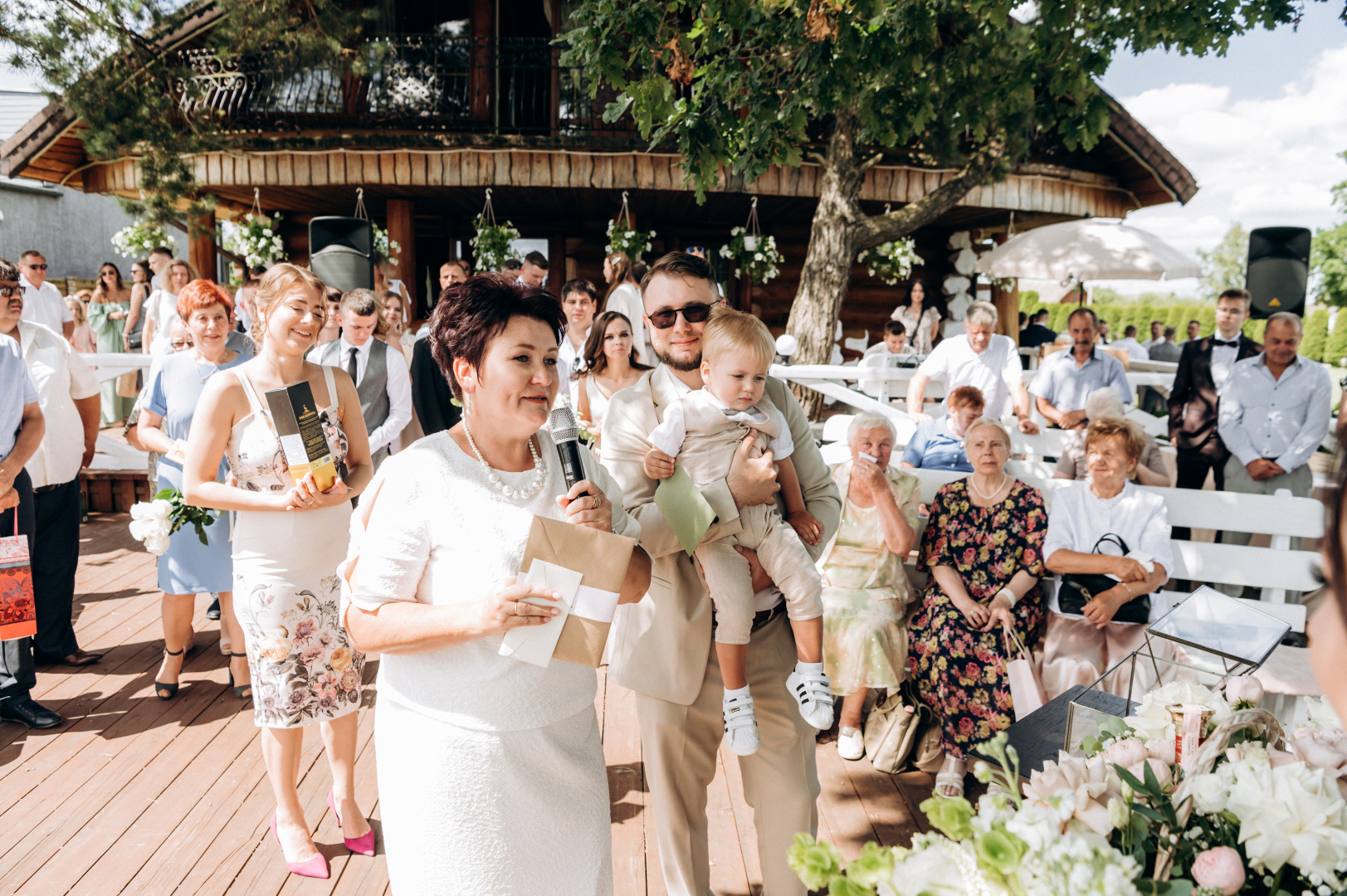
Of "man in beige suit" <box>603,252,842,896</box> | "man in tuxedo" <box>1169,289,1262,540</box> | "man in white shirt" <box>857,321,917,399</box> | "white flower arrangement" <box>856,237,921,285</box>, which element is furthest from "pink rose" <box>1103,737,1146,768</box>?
"white flower arrangement" <box>856,237,921,285</box>

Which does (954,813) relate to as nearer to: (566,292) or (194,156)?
(566,292)

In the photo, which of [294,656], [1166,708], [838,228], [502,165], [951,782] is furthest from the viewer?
[502,165]

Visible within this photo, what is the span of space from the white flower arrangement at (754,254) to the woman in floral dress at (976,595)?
25.6 ft

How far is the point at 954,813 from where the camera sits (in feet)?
3.31

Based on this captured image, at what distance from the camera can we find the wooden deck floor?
2.61 metres

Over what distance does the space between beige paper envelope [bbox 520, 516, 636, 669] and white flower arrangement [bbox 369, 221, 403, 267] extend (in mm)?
9924

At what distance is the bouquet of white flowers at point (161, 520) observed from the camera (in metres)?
3.20

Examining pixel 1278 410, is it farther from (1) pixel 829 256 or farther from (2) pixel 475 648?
(2) pixel 475 648

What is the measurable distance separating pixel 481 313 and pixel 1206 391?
5879 mm

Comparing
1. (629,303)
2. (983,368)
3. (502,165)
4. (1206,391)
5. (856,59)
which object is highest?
(502,165)

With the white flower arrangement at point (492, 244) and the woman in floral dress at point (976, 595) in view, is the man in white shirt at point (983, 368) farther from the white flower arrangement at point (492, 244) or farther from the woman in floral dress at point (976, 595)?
the white flower arrangement at point (492, 244)

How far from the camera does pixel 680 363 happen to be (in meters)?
2.27

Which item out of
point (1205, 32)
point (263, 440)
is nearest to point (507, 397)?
point (263, 440)

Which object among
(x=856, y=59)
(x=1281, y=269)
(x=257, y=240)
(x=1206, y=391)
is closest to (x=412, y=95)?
(x=257, y=240)
